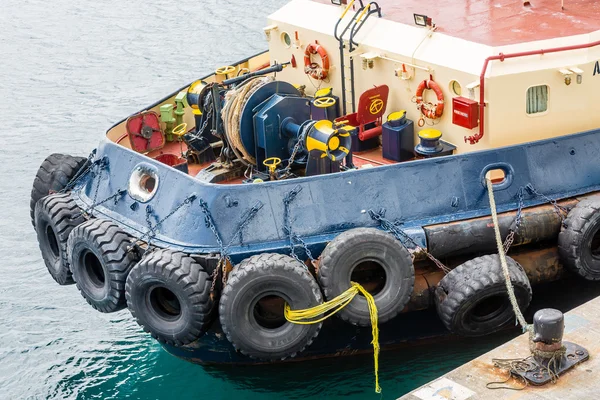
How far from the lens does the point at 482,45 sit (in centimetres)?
985

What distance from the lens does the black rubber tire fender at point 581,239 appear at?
30.9ft

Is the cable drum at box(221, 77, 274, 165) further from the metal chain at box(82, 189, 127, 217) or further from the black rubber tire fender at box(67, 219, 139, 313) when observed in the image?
the black rubber tire fender at box(67, 219, 139, 313)

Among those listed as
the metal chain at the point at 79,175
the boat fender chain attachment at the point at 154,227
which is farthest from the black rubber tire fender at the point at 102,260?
the metal chain at the point at 79,175

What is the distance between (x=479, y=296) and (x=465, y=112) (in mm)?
1786

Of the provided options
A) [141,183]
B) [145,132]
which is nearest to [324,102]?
[141,183]

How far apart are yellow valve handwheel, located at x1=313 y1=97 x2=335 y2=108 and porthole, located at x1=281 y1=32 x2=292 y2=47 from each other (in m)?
1.47

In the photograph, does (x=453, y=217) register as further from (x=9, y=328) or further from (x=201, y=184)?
(x=9, y=328)

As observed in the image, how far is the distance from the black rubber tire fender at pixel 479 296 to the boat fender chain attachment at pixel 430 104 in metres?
1.64

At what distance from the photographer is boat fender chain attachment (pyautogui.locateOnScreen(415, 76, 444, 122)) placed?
394 inches

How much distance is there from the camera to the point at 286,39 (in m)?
11.7

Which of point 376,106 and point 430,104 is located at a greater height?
point 430,104

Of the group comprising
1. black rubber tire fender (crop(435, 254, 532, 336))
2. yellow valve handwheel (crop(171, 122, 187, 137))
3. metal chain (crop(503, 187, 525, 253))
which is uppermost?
yellow valve handwheel (crop(171, 122, 187, 137))

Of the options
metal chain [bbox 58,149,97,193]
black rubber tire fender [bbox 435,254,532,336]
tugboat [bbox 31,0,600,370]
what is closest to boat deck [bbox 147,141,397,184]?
tugboat [bbox 31,0,600,370]

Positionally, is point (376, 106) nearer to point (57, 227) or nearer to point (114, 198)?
point (114, 198)
